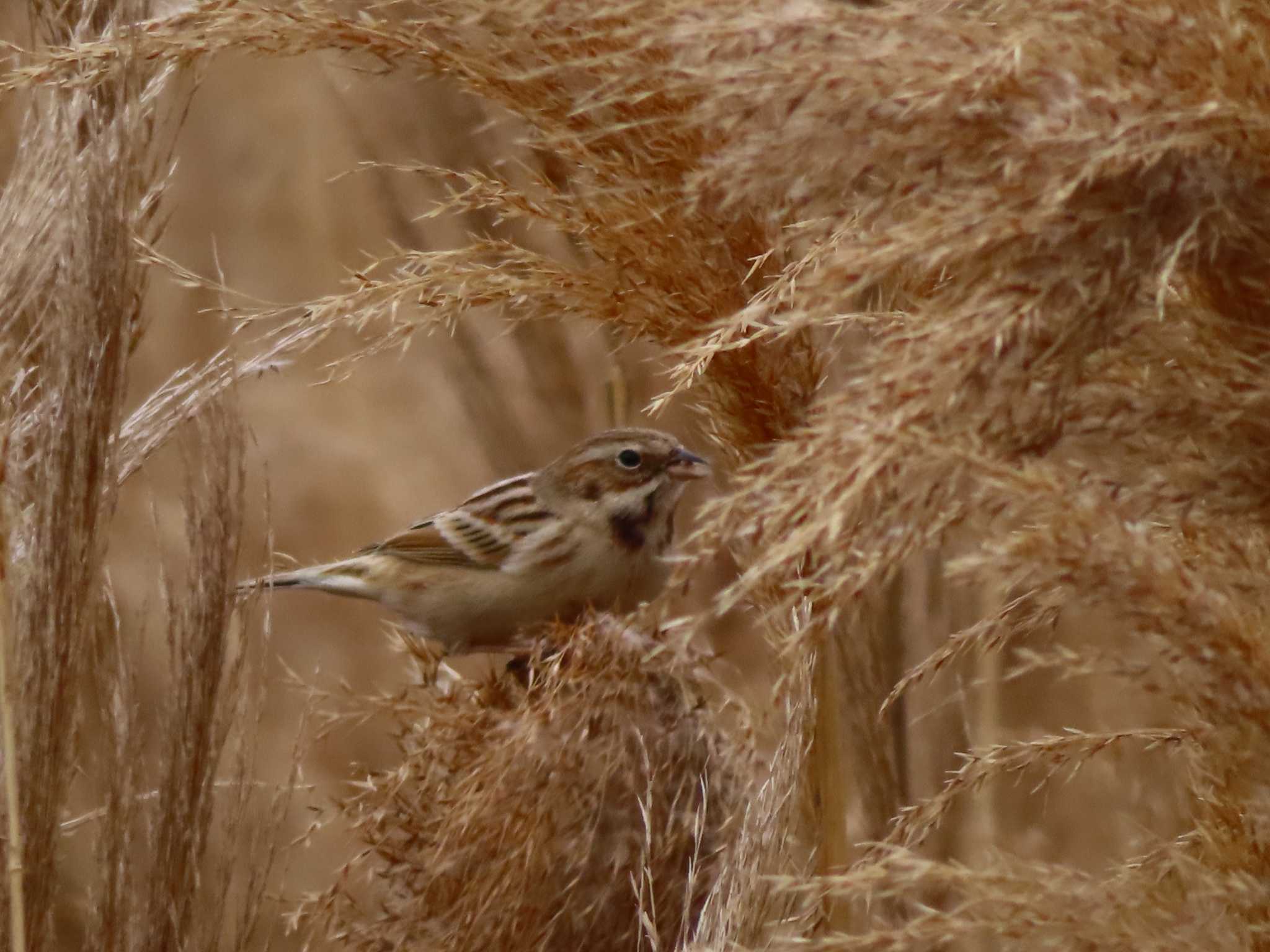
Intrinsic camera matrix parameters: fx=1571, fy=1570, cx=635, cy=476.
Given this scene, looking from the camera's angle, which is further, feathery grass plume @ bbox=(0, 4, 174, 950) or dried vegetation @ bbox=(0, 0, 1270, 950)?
feathery grass plume @ bbox=(0, 4, 174, 950)

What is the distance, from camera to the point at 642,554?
1.78 meters

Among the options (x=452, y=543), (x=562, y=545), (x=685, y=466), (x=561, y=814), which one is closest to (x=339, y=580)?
(x=452, y=543)

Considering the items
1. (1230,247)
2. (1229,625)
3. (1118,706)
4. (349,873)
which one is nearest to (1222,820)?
(1229,625)

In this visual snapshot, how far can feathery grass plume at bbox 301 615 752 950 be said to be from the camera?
1.18m

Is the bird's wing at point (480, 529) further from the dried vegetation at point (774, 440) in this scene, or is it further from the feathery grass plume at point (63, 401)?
the feathery grass plume at point (63, 401)

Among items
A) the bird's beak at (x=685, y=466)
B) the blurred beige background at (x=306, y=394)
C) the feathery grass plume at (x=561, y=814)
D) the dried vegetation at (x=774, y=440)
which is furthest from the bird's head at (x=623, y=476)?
the blurred beige background at (x=306, y=394)

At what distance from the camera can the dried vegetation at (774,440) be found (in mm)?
773

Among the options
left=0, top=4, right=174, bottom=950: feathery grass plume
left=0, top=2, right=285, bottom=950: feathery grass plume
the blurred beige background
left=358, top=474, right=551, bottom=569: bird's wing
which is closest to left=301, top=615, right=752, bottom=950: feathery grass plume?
left=0, top=2, right=285, bottom=950: feathery grass plume

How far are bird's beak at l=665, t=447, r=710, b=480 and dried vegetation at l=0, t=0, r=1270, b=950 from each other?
26 cm

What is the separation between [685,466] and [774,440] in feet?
1.81

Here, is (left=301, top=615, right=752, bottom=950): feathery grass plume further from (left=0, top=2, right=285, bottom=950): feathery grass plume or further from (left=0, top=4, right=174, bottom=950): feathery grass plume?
(left=0, top=4, right=174, bottom=950): feathery grass plume

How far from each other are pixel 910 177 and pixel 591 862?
25.4 inches

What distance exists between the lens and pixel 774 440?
120cm

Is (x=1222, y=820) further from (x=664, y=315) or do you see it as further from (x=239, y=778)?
(x=239, y=778)
